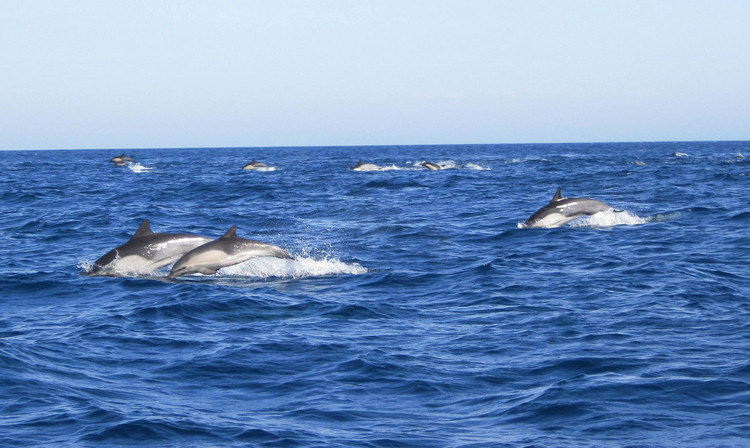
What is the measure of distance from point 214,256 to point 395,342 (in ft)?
17.3

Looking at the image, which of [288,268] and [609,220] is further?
[609,220]

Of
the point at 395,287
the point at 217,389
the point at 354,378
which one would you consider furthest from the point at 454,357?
the point at 395,287

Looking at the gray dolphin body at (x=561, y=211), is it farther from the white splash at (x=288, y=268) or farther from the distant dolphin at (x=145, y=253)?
the distant dolphin at (x=145, y=253)

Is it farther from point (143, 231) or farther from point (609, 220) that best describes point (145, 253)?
point (609, 220)

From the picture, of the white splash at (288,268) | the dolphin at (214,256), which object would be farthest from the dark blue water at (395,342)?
the dolphin at (214,256)

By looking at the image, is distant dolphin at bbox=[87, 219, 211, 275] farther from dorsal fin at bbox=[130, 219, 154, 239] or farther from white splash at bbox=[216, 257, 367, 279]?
white splash at bbox=[216, 257, 367, 279]

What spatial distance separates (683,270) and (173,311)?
27.6 ft

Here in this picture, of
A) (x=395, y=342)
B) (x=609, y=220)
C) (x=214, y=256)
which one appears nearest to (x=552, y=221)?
(x=609, y=220)

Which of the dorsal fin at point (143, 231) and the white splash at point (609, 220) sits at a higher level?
the dorsal fin at point (143, 231)

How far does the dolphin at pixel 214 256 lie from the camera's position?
46.6ft

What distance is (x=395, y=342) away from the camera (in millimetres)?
9922

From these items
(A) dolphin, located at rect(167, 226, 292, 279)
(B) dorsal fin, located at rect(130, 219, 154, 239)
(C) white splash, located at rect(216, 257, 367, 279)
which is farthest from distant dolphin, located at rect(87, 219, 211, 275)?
(C) white splash, located at rect(216, 257, 367, 279)

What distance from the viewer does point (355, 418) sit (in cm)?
743

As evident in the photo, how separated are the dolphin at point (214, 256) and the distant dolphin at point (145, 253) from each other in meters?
0.61
